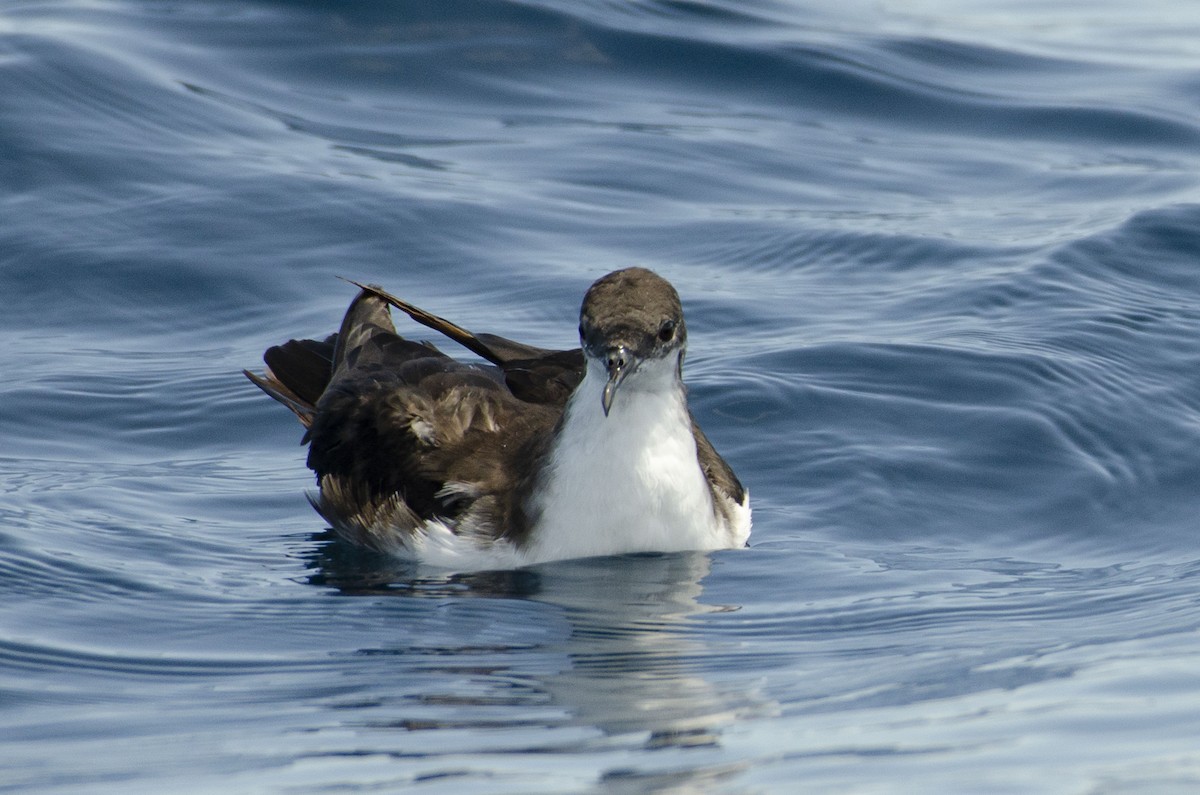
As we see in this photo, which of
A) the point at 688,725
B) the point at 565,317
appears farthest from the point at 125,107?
the point at 688,725

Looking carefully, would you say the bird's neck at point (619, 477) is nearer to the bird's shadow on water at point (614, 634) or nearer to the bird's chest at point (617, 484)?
the bird's chest at point (617, 484)

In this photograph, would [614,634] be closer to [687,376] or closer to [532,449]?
[532,449]

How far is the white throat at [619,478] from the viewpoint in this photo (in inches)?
279

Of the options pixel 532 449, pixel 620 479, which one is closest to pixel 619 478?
pixel 620 479

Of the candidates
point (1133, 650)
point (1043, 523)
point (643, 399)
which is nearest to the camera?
point (1133, 650)

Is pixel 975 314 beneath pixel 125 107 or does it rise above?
beneath

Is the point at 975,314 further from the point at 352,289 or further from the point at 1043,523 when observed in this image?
the point at 352,289

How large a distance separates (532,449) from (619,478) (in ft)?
1.38

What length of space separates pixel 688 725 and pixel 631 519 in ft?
6.26

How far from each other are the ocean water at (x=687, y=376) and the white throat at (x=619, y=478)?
0.14 metres

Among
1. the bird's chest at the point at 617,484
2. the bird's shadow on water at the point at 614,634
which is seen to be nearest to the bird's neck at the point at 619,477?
the bird's chest at the point at 617,484

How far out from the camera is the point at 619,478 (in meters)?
7.12

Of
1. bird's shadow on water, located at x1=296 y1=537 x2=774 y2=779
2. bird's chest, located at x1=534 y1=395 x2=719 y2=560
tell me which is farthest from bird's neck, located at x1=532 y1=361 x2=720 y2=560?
bird's shadow on water, located at x1=296 y1=537 x2=774 y2=779

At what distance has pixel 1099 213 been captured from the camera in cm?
1274
